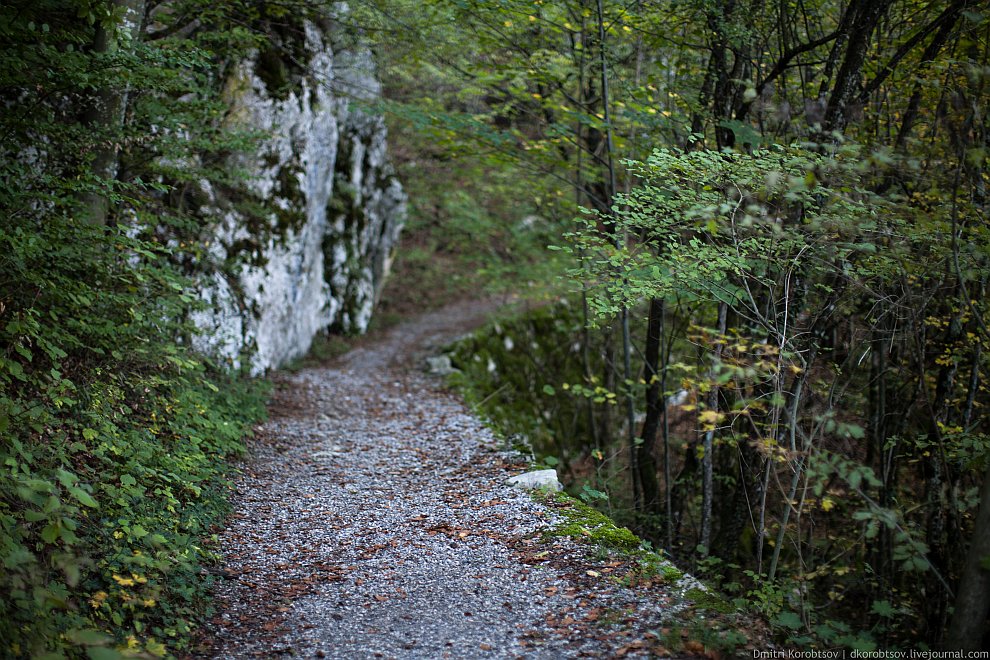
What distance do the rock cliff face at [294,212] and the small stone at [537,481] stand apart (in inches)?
168

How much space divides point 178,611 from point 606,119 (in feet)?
20.9

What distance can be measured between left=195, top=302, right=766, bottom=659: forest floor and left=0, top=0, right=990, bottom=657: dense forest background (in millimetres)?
405

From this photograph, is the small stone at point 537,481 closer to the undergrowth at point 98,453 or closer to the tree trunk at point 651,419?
the tree trunk at point 651,419

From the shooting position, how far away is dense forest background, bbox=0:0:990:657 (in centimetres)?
364

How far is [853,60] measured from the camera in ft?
18.5

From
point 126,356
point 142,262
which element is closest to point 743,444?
point 126,356

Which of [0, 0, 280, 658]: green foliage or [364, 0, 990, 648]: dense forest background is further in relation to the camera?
[364, 0, 990, 648]: dense forest background

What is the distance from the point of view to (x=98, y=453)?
4.45 m

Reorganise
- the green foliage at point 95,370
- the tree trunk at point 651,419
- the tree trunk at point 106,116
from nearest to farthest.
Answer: the green foliage at point 95,370
the tree trunk at point 106,116
the tree trunk at point 651,419

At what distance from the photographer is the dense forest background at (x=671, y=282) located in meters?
3.64

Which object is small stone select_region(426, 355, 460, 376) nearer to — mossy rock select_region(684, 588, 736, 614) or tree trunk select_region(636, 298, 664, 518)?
tree trunk select_region(636, 298, 664, 518)

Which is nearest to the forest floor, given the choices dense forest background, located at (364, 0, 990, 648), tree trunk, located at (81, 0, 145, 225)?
dense forest background, located at (364, 0, 990, 648)

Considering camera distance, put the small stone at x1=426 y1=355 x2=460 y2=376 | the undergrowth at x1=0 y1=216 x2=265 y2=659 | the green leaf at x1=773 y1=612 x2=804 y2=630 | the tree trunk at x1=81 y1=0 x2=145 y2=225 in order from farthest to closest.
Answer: the small stone at x1=426 y1=355 x2=460 y2=376 → the tree trunk at x1=81 y1=0 x2=145 y2=225 → the green leaf at x1=773 y1=612 x2=804 y2=630 → the undergrowth at x1=0 y1=216 x2=265 y2=659

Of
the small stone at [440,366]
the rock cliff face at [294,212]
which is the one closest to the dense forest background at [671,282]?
the rock cliff face at [294,212]
